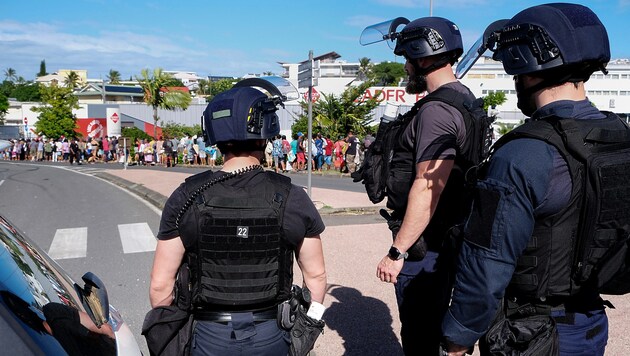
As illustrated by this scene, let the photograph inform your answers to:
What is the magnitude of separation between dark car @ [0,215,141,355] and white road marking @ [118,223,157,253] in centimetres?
603

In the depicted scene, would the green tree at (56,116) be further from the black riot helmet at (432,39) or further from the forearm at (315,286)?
the forearm at (315,286)

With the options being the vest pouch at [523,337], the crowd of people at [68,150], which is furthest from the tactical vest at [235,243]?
the crowd of people at [68,150]

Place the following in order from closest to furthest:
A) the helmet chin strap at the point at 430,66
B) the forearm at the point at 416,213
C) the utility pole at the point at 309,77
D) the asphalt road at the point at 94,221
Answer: the forearm at the point at 416,213 → the helmet chin strap at the point at 430,66 → the asphalt road at the point at 94,221 → the utility pole at the point at 309,77

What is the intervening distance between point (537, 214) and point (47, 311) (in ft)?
5.86

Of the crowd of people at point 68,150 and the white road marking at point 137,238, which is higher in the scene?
the crowd of people at point 68,150

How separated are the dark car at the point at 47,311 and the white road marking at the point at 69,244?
19.2ft

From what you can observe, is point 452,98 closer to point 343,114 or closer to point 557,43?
point 557,43

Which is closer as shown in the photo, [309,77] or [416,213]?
[416,213]

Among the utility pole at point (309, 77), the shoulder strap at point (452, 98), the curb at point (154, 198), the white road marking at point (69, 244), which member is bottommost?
the white road marking at point (69, 244)

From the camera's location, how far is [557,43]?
2.15 meters

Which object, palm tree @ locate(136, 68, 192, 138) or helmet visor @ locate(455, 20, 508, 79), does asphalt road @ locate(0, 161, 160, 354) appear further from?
palm tree @ locate(136, 68, 192, 138)

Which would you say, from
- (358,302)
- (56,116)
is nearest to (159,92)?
(56,116)

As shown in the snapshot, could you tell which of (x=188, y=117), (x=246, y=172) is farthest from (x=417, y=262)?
(x=188, y=117)

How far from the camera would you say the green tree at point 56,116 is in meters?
43.9
